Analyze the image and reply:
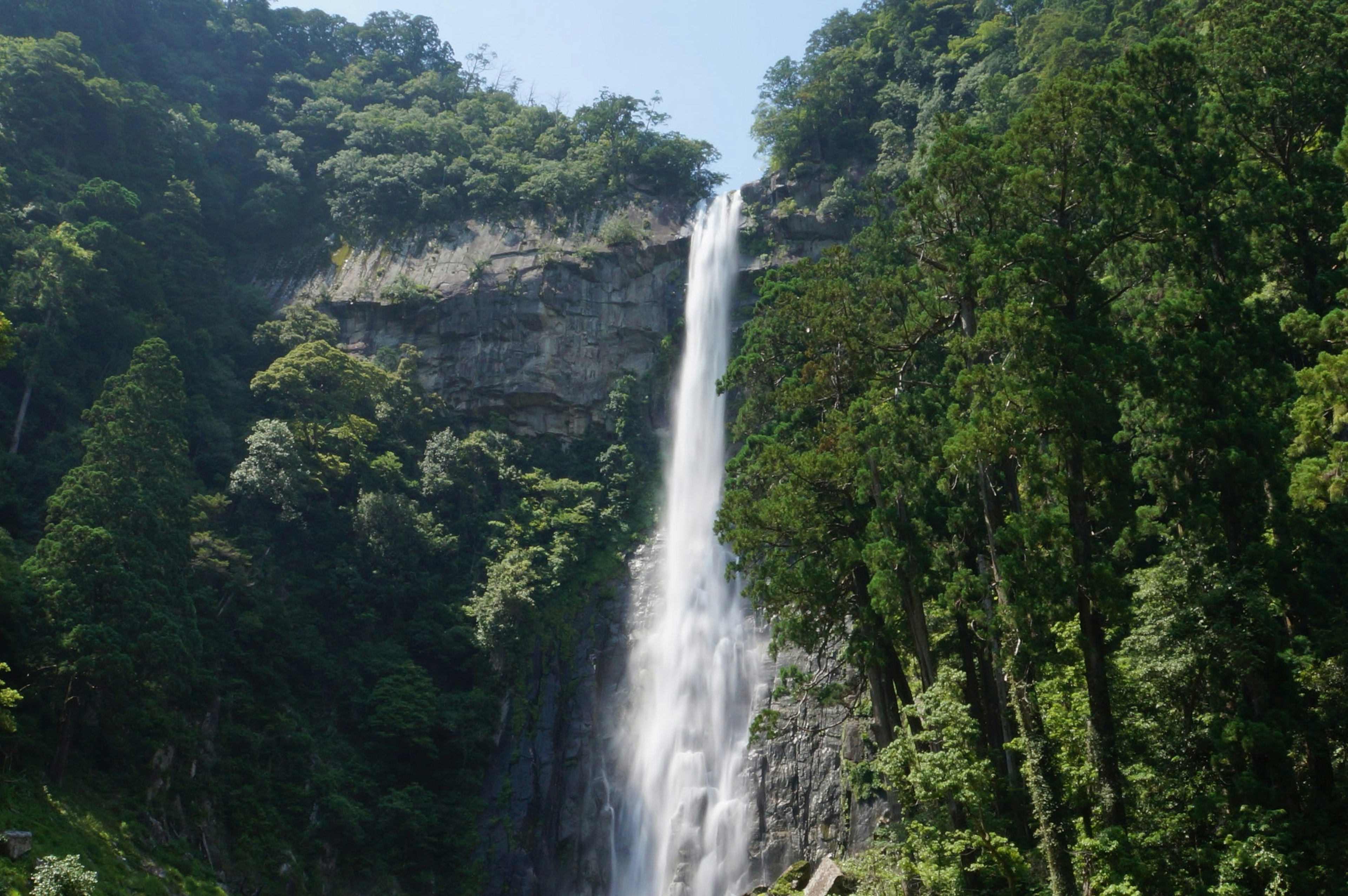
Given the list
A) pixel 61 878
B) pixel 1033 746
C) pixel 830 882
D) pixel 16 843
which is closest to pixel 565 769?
pixel 830 882

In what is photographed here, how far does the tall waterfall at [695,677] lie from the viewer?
24.9 meters

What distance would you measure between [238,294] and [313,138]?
1192 cm

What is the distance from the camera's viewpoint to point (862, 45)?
4472cm

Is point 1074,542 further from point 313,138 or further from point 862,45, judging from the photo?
point 313,138

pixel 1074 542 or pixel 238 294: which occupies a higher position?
pixel 238 294

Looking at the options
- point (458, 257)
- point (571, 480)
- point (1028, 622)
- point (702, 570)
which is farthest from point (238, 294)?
point (1028, 622)

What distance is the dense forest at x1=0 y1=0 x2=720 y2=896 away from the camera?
2081cm

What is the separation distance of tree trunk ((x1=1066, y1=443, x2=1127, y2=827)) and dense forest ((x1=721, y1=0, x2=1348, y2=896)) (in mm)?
46

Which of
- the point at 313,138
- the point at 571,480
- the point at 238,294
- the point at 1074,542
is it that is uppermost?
the point at 313,138

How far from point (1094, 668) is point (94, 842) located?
17.6 m

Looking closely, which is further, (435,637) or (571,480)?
(571,480)

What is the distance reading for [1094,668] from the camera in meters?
13.0

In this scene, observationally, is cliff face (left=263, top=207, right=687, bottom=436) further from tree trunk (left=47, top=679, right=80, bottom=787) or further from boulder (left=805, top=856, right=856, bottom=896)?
boulder (left=805, top=856, right=856, bottom=896)

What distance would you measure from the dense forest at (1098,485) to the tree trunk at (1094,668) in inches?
1.8
